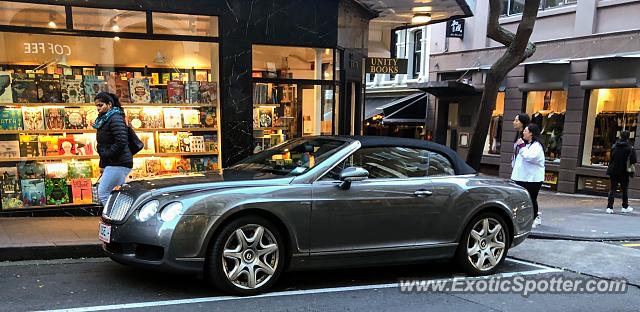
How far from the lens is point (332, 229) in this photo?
4.84m

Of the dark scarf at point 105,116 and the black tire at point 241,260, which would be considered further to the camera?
the dark scarf at point 105,116

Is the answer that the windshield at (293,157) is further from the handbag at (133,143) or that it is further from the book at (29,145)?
the book at (29,145)

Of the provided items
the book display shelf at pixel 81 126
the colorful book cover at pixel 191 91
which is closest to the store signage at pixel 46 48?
the book display shelf at pixel 81 126

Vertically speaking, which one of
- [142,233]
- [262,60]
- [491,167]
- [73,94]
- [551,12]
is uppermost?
[551,12]

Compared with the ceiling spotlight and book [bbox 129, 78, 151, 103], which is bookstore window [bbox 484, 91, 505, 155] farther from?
book [bbox 129, 78, 151, 103]

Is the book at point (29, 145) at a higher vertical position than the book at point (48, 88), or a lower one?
lower

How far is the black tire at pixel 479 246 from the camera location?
5.55m

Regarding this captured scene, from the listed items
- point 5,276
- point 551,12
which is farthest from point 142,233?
point 551,12

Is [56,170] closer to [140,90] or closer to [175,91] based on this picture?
[140,90]

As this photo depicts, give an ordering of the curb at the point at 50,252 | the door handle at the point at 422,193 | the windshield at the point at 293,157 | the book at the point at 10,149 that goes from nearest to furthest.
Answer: the windshield at the point at 293,157 < the door handle at the point at 422,193 < the curb at the point at 50,252 < the book at the point at 10,149

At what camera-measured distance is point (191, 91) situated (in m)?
8.68

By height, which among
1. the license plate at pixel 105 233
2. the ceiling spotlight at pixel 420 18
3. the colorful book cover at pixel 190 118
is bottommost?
the license plate at pixel 105 233

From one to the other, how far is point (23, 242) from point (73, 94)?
2.82 meters

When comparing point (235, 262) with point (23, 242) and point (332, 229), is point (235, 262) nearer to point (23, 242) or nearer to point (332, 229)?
point (332, 229)
